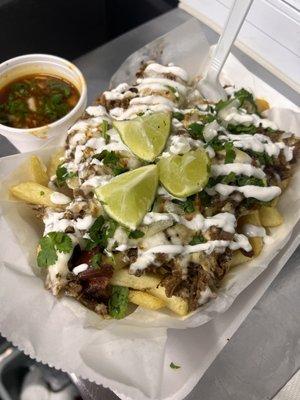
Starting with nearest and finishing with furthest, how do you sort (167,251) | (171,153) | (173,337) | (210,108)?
(167,251) → (171,153) → (173,337) → (210,108)

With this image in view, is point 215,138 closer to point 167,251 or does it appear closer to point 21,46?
point 167,251

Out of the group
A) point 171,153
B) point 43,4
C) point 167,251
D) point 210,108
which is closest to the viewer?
point 167,251

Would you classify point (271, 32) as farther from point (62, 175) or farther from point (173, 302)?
point (173, 302)

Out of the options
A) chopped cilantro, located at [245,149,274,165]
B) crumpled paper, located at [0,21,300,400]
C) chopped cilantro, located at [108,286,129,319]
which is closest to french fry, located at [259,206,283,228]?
crumpled paper, located at [0,21,300,400]

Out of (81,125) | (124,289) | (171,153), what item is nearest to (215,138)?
(171,153)

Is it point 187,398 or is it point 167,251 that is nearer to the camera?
point 167,251

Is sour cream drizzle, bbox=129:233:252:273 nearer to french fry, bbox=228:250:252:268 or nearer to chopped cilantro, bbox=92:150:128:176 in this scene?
french fry, bbox=228:250:252:268
